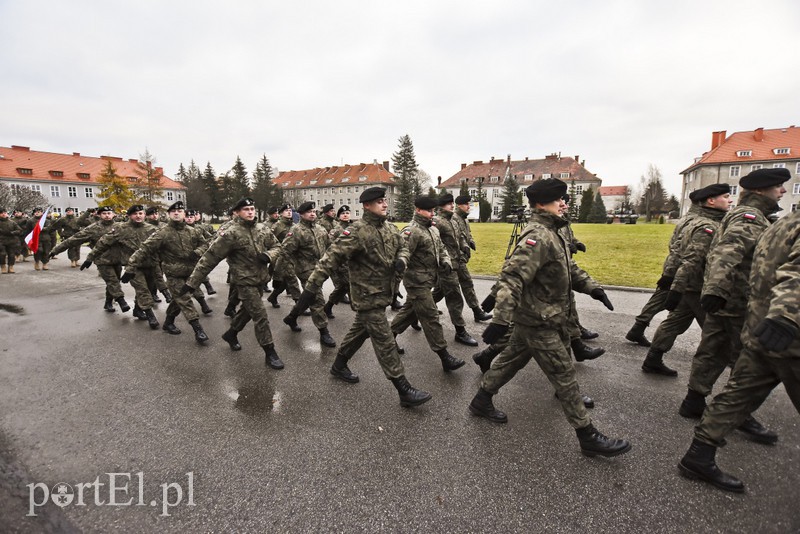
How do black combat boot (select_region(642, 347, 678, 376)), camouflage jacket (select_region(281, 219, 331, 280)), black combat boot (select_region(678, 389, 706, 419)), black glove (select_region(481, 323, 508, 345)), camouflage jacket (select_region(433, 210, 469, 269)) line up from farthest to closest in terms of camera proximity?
camouflage jacket (select_region(281, 219, 331, 280))
camouflage jacket (select_region(433, 210, 469, 269))
black combat boot (select_region(642, 347, 678, 376))
black combat boot (select_region(678, 389, 706, 419))
black glove (select_region(481, 323, 508, 345))

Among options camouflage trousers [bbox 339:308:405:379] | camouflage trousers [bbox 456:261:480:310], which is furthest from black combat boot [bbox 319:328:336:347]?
camouflage trousers [bbox 456:261:480:310]

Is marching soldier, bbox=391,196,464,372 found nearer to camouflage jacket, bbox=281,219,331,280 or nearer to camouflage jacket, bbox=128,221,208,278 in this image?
camouflage jacket, bbox=281,219,331,280

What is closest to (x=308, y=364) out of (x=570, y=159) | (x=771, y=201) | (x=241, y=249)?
(x=241, y=249)

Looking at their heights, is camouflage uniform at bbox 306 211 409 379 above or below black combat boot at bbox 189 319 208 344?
above

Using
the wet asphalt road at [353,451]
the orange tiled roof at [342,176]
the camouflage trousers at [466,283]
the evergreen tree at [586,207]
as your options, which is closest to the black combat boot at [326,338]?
the wet asphalt road at [353,451]

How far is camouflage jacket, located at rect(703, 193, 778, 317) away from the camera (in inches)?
125

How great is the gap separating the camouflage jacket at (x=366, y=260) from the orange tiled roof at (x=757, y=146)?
6302 cm

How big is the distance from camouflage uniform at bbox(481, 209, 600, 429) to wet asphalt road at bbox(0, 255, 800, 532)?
1.89 ft

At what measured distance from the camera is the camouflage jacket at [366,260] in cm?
416

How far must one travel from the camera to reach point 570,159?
7112 centimetres

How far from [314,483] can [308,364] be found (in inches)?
97.5

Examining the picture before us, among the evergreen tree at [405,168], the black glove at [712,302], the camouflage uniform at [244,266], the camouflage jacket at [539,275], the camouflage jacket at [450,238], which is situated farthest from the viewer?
the evergreen tree at [405,168]

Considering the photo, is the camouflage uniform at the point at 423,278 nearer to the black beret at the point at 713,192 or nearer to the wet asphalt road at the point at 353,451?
the wet asphalt road at the point at 353,451

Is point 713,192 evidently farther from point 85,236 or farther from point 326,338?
point 85,236
